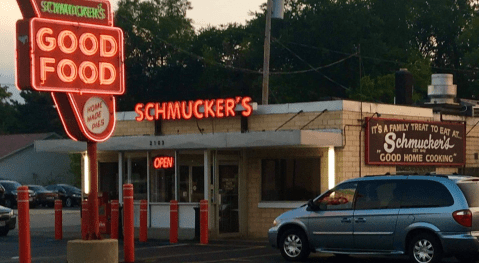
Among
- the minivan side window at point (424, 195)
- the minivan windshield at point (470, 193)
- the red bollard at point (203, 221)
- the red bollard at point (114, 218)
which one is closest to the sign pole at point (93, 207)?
the minivan side window at point (424, 195)

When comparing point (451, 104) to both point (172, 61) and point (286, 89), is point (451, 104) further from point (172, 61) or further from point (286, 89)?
point (172, 61)

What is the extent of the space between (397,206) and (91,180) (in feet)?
19.9

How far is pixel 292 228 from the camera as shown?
19.7m

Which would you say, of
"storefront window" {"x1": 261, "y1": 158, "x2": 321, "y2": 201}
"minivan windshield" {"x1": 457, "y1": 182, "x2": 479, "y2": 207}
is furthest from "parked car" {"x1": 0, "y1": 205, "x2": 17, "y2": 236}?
"minivan windshield" {"x1": 457, "y1": 182, "x2": 479, "y2": 207}

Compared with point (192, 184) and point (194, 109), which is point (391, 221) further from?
point (194, 109)

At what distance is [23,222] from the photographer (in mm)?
16859

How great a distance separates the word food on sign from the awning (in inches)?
44.5

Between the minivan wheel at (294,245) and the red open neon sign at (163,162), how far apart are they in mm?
8662

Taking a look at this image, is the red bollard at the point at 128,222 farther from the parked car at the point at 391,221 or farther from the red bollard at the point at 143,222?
the red bollard at the point at 143,222

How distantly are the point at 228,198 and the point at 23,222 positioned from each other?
1112 centimetres

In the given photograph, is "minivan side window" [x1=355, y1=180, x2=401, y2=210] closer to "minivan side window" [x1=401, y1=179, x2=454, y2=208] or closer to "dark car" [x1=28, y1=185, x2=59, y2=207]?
"minivan side window" [x1=401, y1=179, x2=454, y2=208]

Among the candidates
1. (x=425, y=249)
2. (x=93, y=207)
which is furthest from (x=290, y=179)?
(x=93, y=207)

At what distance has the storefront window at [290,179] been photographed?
86.5 feet

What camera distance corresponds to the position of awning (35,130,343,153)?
79.7 feet
